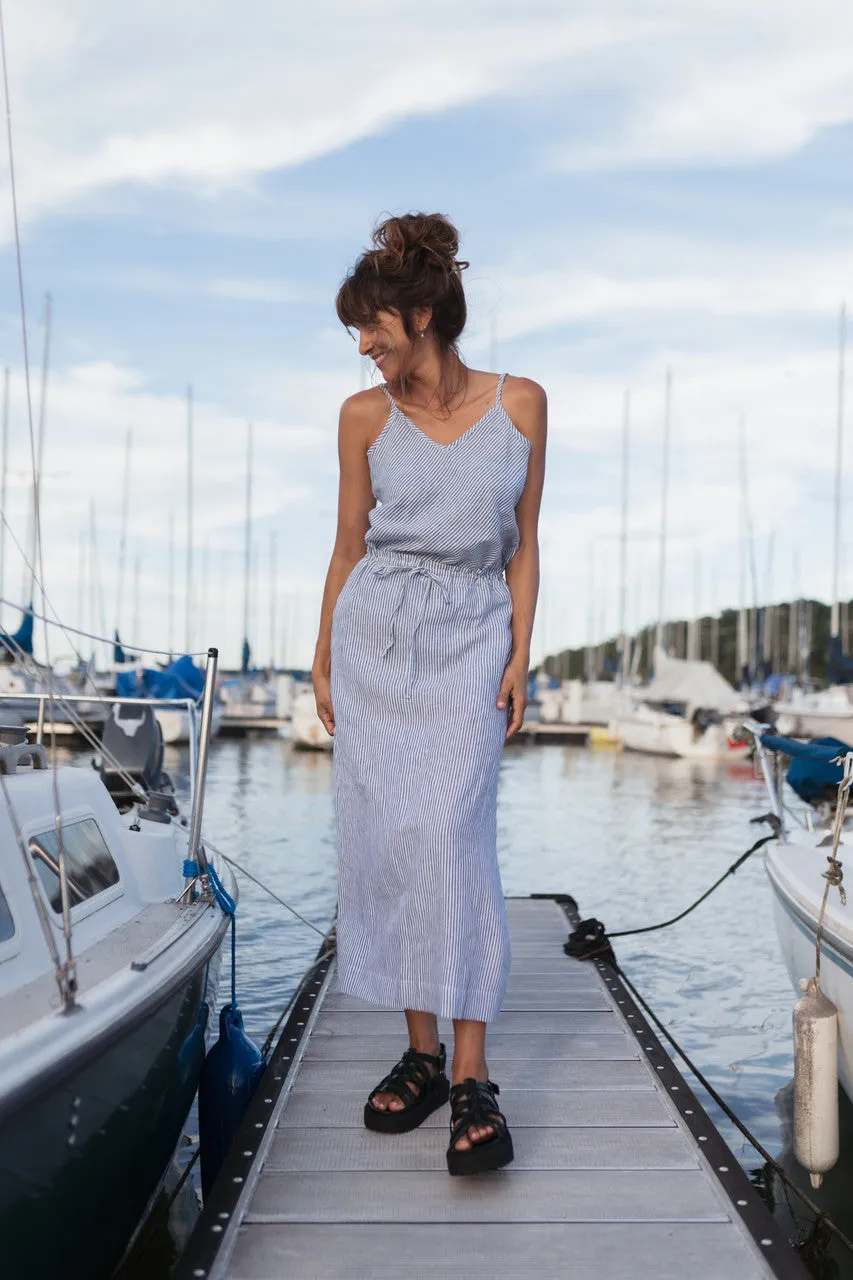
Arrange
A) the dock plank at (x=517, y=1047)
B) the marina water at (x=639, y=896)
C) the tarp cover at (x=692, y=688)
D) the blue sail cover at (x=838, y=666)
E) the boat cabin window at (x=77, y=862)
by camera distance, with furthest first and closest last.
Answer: the tarp cover at (x=692, y=688), the blue sail cover at (x=838, y=666), the marina water at (x=639, y=896), the dock plank at (x=517, y=1047), the boat cabin window at (x=77, y=862)

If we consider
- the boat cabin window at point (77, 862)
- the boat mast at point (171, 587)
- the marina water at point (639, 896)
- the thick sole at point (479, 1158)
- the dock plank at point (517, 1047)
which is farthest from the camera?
the boat mast at point (171, 587)

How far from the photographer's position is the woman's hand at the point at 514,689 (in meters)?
2.93

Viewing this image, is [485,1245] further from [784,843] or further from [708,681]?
[708,681]

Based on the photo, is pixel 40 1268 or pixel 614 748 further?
pixel 614 748

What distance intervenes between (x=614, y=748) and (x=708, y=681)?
153 inches

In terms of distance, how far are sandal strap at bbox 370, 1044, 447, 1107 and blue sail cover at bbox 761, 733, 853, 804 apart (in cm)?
306

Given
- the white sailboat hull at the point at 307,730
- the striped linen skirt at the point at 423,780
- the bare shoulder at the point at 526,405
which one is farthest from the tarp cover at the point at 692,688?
the striped linen skirt at the point at 423,780

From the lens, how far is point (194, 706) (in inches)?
199

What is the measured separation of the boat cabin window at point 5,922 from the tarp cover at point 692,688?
1152 inches

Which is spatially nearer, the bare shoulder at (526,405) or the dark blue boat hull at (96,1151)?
the dark blue boat hull at (96,1151)

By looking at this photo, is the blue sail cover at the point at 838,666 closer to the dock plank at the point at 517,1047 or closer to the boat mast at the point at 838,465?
the boat mast at the point at 838,465

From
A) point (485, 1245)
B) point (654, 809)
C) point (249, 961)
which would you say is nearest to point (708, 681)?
point (654, 809)

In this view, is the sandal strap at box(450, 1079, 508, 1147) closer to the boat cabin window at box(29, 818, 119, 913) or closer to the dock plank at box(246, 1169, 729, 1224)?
the dock plank at box(246, 1169, 729, 1224)

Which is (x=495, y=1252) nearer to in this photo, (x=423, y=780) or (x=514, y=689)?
(x=423, y=780)
